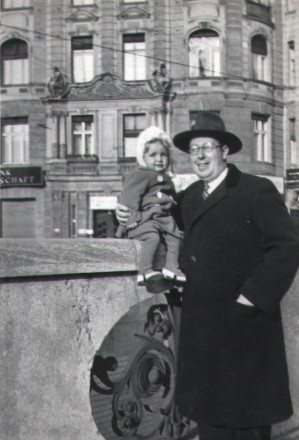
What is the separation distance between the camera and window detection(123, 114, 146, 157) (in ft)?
39.9

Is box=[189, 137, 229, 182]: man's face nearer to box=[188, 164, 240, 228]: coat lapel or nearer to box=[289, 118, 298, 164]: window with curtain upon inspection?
box=[188, 164, 240, 228]: coat lapel

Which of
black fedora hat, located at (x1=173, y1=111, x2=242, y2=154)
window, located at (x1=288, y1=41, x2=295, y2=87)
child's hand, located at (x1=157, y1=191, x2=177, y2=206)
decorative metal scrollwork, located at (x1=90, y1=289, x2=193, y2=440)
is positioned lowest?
decorative metal scrollwork, located at (x1=90, y1=289, x2=193, y2=440)

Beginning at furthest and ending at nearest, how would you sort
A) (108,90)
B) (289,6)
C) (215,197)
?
1. (108,90)
2. (289,6)
3. (215,197)

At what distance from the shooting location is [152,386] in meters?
2.78

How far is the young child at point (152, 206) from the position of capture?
265 cm

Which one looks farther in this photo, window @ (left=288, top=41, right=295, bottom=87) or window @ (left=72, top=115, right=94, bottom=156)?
window @ (left=72, top=115, right=94, bottom=156)

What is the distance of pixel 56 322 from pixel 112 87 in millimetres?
9578

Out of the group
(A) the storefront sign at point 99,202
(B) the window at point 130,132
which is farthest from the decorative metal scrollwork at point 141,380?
(A) the storefront sign at point 99,202

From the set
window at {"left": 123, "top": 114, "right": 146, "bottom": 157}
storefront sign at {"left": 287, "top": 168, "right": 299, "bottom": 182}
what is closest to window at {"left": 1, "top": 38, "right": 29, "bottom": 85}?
window at {"left": 123, "top": 114, "right": 146, "bottom": 157}

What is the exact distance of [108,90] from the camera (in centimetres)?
1190

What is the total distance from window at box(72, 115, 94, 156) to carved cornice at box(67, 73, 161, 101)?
1.47 feet

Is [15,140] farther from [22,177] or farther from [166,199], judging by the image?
[166,199]

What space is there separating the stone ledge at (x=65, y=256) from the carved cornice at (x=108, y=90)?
7.86m

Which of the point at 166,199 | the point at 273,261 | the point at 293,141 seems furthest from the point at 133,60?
the point at 273,261
